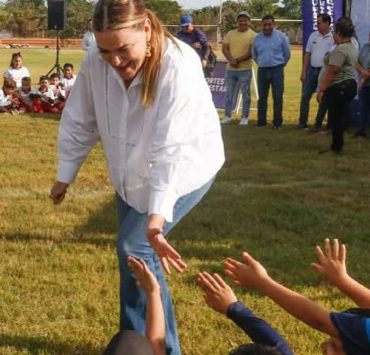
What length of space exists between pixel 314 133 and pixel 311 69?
1.13 m

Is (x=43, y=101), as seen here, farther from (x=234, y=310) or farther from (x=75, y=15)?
(x=75, y=15)

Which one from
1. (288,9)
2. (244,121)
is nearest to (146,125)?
(244,121)

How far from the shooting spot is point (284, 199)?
6758mm

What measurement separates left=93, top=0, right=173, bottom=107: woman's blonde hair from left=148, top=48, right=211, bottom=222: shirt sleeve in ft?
0.16

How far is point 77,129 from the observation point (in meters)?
3.38

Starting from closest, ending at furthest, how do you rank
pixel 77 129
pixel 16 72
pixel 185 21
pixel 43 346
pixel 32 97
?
pixel 77 129 → pixel 43 346 → pixel 185 21 → pixel 32 97 → pixel 16 72

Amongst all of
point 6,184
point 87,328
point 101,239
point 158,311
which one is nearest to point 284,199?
point 101,239

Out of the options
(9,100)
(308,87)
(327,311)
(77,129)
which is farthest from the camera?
(9,100)

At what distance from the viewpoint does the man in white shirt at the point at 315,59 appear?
35.0 ft

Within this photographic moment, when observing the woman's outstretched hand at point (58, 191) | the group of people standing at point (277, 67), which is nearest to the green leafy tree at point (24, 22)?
the group of people standing at point (277, 67)

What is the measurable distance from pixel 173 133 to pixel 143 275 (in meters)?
0.61

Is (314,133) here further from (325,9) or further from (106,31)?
(106,31)

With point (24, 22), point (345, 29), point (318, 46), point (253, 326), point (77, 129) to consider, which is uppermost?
point (24, 22)

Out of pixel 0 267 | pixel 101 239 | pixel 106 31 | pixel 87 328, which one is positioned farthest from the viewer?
A: pixel 101 239
